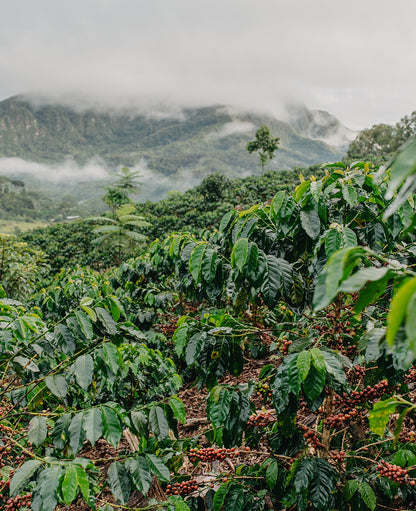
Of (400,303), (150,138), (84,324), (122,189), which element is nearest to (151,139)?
(150,138)

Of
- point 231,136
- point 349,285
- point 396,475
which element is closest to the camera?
point 349,285

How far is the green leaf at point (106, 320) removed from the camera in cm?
152

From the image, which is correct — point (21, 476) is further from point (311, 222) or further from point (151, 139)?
point (151, 139)

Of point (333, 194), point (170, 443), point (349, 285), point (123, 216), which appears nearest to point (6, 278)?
point (123, 216)

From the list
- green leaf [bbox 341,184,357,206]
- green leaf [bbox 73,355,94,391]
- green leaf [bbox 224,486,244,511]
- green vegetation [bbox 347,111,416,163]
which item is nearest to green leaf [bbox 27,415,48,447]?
green leaf [bbox 73,355,94,391]

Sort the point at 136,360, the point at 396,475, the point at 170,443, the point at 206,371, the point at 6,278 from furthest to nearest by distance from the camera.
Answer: the point at 6,278 → the point at 136,360 → the point at 170,443 → the point at 206,371 → the point at 396,475

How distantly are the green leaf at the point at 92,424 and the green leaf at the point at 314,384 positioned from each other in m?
0.71

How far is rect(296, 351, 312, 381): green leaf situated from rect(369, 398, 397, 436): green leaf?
0.22 metres

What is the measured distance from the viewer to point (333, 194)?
1564 millimetres

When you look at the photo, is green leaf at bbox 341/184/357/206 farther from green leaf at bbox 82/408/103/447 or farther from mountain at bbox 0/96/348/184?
mountain at bbox 0/96/348/184

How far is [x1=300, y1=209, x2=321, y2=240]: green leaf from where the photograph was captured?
1.41 meters

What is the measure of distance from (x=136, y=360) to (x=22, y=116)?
199m

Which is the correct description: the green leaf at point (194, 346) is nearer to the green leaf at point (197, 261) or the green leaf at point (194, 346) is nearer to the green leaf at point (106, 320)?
the green leaf at point (197, 261)

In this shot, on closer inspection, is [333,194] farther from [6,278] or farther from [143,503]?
[6,278]
